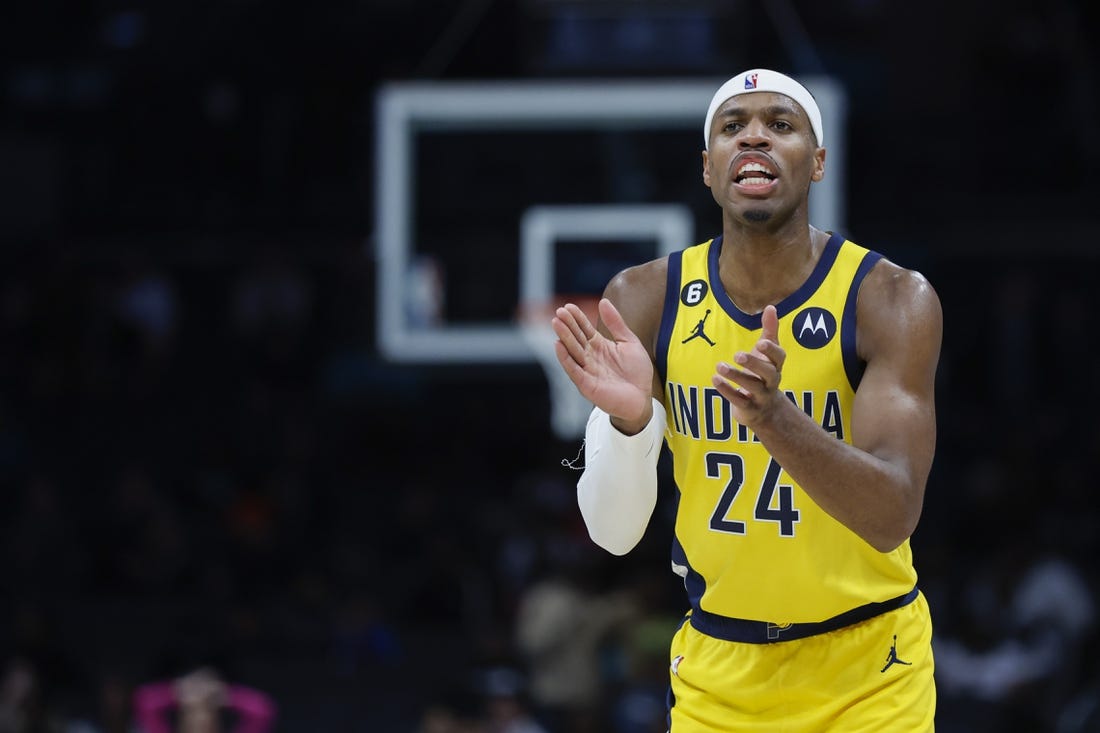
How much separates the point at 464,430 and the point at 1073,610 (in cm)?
602

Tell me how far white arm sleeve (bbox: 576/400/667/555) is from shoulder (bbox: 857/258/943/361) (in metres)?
0.58

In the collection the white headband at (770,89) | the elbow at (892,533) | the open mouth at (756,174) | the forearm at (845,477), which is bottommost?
the elbow at (892,533)

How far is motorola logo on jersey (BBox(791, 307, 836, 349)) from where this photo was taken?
4141 millimetres

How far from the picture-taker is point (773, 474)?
4195 mm

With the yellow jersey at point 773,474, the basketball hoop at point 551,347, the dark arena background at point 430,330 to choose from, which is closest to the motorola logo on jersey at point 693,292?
the yellow jersey at point 773,474

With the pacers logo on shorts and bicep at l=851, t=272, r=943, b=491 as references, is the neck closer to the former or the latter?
bicep at l=851, t=272, r=943, b=491

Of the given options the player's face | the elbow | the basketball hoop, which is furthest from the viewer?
the basketball hoop

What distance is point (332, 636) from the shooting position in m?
13.0

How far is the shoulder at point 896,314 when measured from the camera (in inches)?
159

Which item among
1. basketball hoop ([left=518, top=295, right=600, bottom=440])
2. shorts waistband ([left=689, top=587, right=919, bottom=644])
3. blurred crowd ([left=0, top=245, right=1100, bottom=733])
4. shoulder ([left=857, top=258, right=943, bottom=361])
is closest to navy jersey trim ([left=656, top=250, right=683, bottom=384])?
shoulder ([left=857, top=258, right=943, bottom=361])

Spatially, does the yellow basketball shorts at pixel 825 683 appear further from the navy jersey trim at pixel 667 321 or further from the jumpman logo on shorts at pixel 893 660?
the navy jersey trim at pixel 667 321

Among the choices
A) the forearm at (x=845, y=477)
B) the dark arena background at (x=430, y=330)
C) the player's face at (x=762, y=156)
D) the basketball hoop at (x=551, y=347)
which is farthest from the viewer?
the dark arena background at (x=430, y=330)

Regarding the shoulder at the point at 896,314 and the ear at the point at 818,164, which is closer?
the shoulder at the point at 896,314

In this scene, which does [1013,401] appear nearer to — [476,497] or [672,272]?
[476,497]
